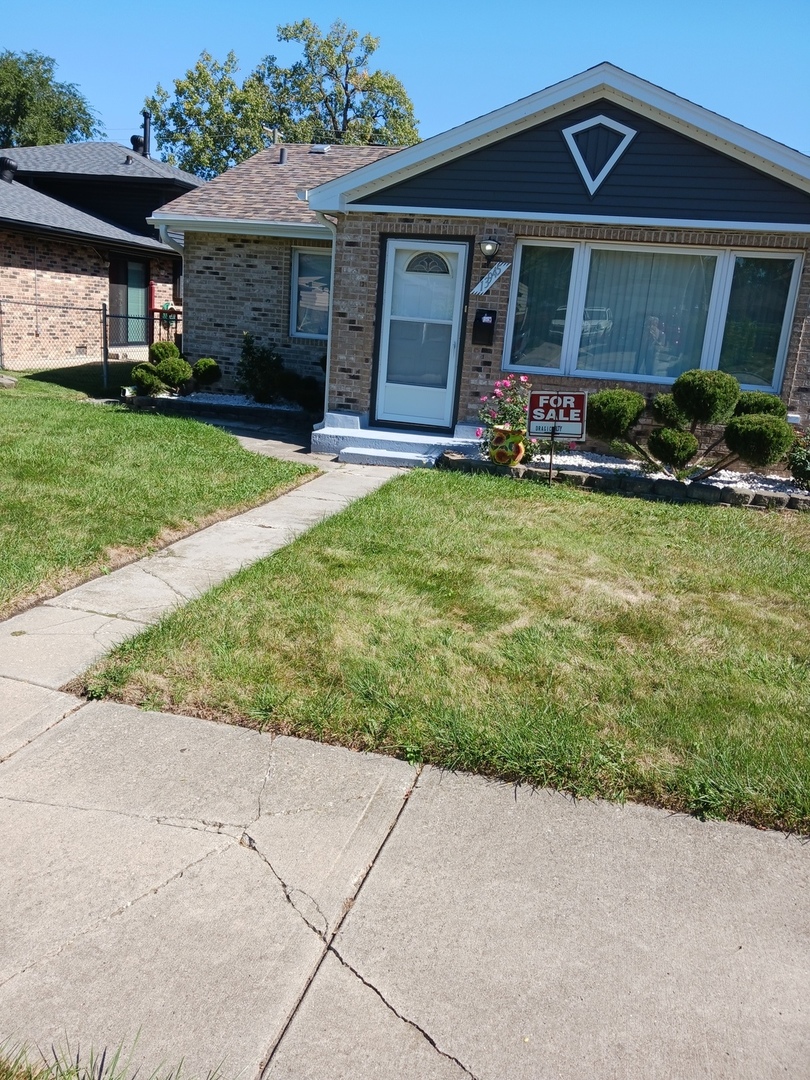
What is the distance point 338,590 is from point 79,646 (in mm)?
1581

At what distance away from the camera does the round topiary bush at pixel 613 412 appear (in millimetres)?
9102

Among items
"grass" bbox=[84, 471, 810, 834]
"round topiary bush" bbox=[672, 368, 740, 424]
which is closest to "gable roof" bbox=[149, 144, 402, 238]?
"round topiary bush" bbox=[672, 368, 740, 424]

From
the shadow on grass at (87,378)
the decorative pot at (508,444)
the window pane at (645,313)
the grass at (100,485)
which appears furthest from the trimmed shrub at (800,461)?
the shadow on grass at (87,378)

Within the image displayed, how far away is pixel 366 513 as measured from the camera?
721cm

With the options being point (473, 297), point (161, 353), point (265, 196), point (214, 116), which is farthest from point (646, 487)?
point (214, 116)

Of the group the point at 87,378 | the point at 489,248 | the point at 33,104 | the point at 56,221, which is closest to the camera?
the point at 489,248

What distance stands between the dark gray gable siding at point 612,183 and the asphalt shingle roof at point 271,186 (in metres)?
2.96

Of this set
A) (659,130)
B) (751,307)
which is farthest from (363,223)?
(751,307)

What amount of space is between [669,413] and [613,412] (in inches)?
24.1

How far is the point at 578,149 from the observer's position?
9648 millimetres

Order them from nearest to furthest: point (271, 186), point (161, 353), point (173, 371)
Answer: point (173, 371) < point (161, 353) < point (271, 186)

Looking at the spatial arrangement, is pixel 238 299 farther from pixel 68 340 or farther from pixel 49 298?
pixel 68 340

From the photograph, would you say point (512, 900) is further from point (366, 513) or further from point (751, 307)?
point (751, 307)

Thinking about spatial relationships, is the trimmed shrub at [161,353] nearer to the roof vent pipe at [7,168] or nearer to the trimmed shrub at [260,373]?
the trimmed shrub at [260,373]
